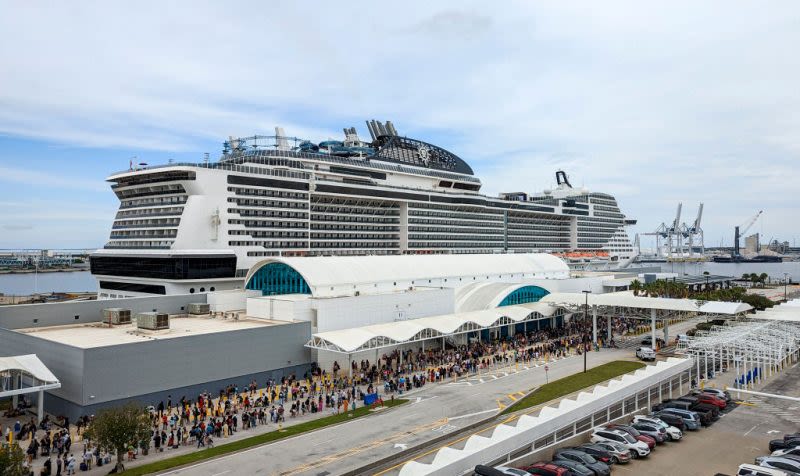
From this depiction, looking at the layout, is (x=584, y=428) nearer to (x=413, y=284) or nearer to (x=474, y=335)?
(x=474, y=335)

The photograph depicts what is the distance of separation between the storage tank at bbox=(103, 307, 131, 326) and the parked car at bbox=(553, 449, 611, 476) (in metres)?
31.8

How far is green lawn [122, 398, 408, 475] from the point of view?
72.3 feet

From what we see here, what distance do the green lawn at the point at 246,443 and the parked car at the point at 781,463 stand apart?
17.3 m

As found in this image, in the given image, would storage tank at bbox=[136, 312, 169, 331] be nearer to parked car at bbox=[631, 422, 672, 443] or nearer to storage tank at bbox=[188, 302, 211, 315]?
storage tank at bbox=[188, 302, 211, 315]

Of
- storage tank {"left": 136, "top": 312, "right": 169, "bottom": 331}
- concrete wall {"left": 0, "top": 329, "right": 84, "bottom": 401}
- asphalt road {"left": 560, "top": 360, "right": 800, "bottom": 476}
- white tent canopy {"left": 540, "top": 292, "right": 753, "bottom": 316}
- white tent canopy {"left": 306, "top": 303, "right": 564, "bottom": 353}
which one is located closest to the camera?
asphalt road {"left": 560, "top": 360, "right": 800, "bottom": 476}

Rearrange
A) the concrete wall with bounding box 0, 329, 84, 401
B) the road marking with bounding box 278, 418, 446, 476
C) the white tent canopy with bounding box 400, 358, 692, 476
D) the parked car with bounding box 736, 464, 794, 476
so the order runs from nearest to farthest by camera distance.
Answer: the white tent canopy with bounding box 400, 358, 692, 476 → the parked car with bounding box 736, 464, 794, 476 → the road marking with bounding box 278, 418, 446, 476 → the concrete wall with bounding box 0, 329, 84, 401

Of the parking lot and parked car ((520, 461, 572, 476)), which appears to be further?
the parking lot

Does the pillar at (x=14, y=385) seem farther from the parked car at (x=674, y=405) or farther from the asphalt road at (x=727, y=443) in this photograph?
the parked car at (x=674, y=405)

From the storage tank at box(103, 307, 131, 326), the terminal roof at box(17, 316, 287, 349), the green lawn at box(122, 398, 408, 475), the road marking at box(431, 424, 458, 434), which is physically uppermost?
the storage tank at box(103, 307, 131, 326)

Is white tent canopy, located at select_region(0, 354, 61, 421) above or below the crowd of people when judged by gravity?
above

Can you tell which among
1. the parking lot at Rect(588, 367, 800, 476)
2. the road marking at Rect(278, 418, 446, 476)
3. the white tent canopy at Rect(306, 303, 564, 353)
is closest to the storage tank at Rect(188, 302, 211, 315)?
the white tent canopy at Rect(306, 303, 564, 353)

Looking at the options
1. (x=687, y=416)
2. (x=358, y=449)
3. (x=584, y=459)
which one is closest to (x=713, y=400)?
(x=687, y=416)

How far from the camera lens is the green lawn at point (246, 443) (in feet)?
72.3

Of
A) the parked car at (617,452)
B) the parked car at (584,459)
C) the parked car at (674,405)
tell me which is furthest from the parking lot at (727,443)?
the parked car at (674,405)
